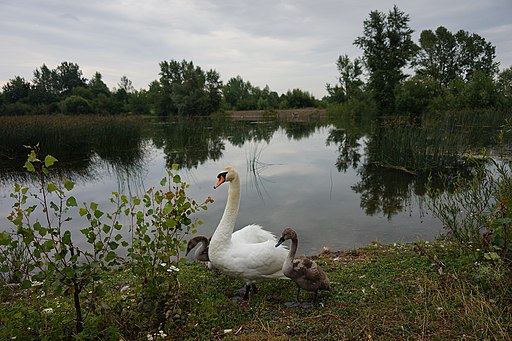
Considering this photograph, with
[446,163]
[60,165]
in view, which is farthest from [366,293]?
[60,165]

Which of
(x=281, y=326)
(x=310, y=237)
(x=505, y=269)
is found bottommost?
(x=310, y=237)

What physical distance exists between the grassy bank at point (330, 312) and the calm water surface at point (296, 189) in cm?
289

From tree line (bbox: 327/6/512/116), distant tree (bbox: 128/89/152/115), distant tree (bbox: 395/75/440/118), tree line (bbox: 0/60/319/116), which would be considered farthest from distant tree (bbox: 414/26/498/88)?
distant tree (bbox: 128/89/152/115)

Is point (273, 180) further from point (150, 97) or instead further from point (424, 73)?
point (150, 97)

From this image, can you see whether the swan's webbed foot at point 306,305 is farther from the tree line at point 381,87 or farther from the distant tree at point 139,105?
the distant tree at point 139,105

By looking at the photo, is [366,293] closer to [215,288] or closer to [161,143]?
[215,288]

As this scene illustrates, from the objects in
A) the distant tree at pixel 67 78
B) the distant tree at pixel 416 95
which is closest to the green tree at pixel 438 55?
the distant tree at pixel 416 95

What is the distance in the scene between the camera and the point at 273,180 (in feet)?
45.1

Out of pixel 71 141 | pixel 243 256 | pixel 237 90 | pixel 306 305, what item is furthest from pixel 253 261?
pixel 237 90

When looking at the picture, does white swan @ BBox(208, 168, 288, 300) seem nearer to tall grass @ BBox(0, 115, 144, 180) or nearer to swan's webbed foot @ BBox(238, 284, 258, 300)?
swan's webbed foot @ BBox(238, 284, 258, 300)

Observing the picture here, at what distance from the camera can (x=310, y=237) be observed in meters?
8.14

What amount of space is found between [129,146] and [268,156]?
731 centimetres

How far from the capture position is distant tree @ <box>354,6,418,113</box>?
45.2m

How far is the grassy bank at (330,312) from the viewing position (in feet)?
10.8
